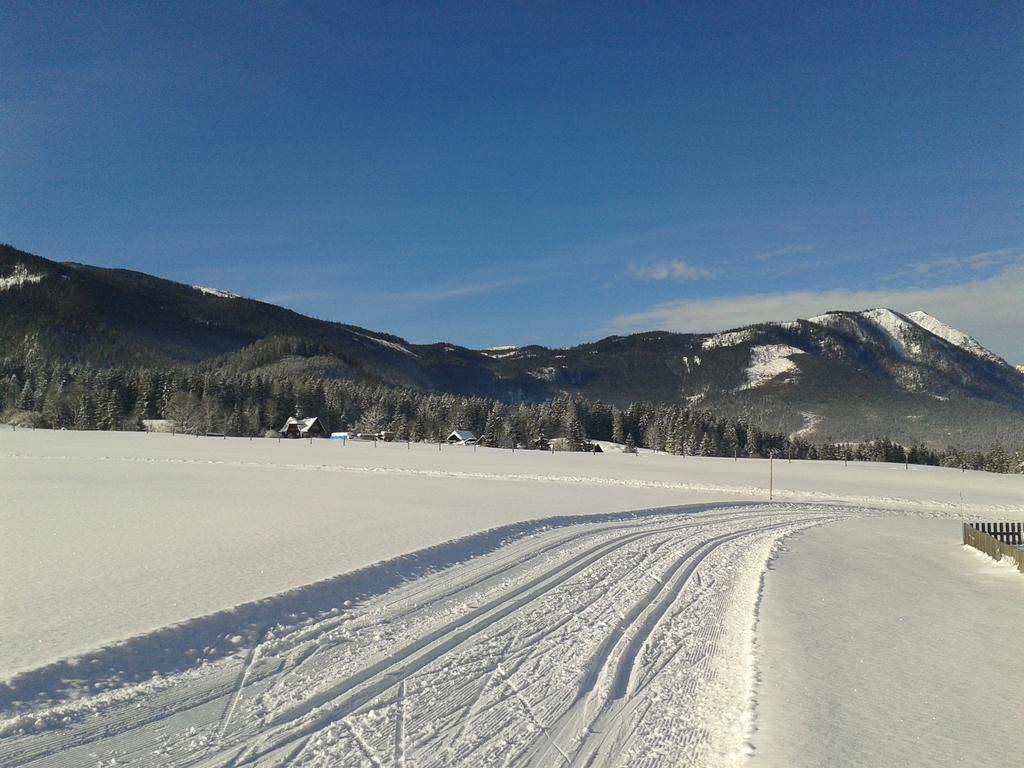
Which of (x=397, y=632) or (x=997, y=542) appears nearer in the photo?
(x=397, y=632)

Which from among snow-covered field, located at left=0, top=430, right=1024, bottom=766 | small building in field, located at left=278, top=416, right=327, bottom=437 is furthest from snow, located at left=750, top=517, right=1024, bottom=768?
small building in field, located at left=278, top=416, right=327, bottom=437

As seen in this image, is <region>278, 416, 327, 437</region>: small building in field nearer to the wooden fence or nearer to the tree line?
the tree line

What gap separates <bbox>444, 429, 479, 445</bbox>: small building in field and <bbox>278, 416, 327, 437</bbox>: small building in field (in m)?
19.9

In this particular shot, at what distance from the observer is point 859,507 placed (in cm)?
3534

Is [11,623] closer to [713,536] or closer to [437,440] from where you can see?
[713,536]

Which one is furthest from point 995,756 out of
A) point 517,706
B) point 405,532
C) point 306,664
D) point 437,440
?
point 437,440

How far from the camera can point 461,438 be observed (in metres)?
97.6

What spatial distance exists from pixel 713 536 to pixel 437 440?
82.8m

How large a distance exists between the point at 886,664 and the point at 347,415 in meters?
111

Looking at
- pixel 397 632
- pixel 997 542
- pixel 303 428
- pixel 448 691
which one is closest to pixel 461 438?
pixel 303 428

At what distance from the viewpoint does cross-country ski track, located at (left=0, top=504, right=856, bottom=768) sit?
5473 millimetres

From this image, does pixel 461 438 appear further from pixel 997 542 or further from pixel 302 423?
pixel 997 542

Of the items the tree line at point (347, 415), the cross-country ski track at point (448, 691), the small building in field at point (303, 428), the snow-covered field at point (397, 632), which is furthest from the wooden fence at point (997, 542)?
the small building in field at point (303, 428)

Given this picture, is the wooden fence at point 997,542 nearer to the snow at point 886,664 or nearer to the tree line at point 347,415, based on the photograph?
the snow at point 886,664
